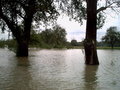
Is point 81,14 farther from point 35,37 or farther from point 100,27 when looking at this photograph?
point 35,37

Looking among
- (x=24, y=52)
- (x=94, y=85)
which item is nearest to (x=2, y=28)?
(x=24, y=52)

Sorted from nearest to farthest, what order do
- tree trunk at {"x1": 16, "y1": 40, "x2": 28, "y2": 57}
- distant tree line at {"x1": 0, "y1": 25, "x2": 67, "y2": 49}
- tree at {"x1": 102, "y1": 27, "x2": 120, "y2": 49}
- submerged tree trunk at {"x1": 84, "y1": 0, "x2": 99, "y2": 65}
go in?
submerged tree trunk at {"x1": 84, "y1": 0, "x2": 99, "y2": 65} → tree trunk at {"x1": 16, "y1": 40, "x2": 28, "y2": 57} → distant tree line at {"x1": 0, "y1": 25, "x2": 67, "y2": 49} → tree at {"x1": 102, "y1": 27, "x2": 120, "y2": 49}

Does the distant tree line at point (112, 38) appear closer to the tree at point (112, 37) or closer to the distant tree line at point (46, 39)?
the tree at point (112, 37)

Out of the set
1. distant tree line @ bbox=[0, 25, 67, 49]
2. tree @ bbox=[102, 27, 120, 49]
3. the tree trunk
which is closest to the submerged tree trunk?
the tree trunk

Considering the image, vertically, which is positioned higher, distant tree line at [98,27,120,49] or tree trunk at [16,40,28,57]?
distant tree line at [98,27,120,49]

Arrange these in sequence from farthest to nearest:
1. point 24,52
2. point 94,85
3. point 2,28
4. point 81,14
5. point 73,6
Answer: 1. point 24,52
2. point 2,28
3. point 81,14
4. point 73,6
5. point 94,85

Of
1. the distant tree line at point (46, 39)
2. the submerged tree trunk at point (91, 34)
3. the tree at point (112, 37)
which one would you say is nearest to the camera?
the submerged tree trunk at point (91, 34)

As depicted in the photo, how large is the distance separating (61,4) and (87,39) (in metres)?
5.91

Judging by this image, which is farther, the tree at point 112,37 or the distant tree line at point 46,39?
the tree at point 112,37

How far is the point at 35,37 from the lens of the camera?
99.8 ft

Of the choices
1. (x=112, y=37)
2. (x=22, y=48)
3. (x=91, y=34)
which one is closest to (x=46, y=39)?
(x=22, y=48)

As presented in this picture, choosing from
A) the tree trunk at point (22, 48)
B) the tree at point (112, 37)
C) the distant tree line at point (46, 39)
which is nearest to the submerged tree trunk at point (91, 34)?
the tree trunk at point (22, 48)

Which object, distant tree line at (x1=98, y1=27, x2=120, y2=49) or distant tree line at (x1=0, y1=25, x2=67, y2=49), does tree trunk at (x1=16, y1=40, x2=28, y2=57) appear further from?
distant tree line at (x1=98, y1=27, x2=120, y2=49)

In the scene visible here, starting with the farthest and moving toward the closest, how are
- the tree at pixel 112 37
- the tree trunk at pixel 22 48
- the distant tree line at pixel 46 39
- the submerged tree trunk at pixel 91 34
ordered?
the tree at pixel 112 37 → the distant tree line at pixel 46 39 → the tree trunk at pixel 22 48 → the submerged tree trunk at pixel 91 34
